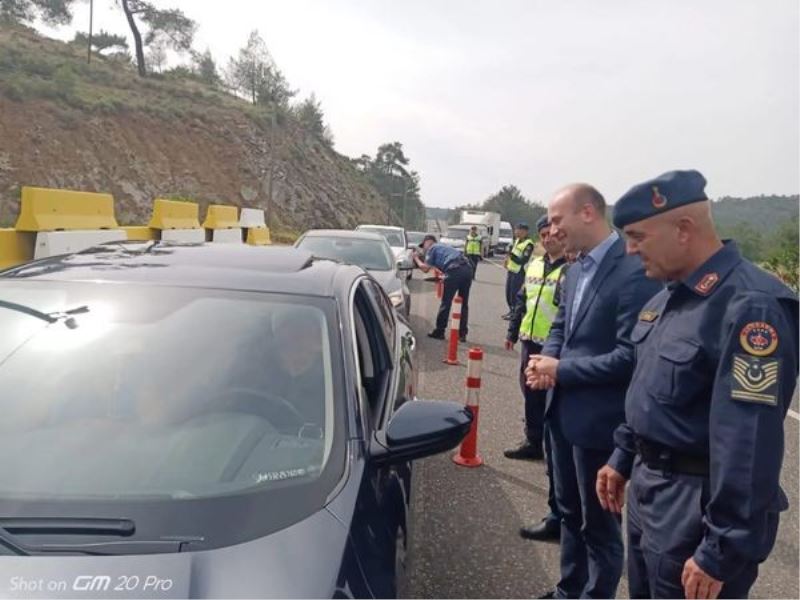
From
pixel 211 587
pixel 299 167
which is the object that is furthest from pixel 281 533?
pixel 299 167

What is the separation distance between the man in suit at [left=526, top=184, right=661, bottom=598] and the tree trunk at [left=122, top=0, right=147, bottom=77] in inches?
1915

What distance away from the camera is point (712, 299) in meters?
1.78

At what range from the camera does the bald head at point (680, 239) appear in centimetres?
188

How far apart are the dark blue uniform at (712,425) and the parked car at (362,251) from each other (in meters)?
6.16

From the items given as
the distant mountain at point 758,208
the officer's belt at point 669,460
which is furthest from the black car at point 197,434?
the distant mountain at point 758,208

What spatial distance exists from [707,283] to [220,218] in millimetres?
7820

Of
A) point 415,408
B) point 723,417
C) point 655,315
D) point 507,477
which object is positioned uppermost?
point 655,315

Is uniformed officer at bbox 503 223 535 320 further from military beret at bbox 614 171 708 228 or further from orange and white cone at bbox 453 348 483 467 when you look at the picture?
military beret at bbox 614 171 708 228

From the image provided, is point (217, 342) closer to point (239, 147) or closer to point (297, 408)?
point (297, 408)

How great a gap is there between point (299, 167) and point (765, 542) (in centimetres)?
4678

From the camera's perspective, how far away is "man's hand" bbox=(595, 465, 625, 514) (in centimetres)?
224

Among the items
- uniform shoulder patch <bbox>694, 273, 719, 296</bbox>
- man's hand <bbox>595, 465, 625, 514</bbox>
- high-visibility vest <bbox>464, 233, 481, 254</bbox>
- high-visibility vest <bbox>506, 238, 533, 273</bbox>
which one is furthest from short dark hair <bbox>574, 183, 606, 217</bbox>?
high-visibility vest <bbox>464, 233, 481, 254</bbox>

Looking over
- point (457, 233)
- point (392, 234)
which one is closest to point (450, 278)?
point (392, 234)

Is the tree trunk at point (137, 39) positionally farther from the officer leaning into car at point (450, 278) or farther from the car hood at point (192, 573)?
the car hood at point (192, 573)
